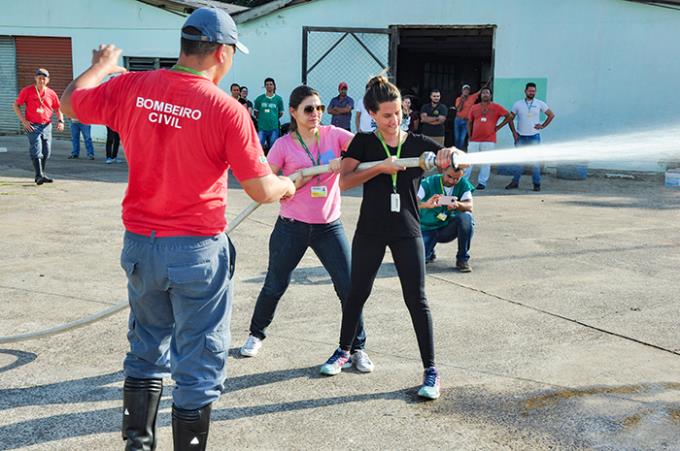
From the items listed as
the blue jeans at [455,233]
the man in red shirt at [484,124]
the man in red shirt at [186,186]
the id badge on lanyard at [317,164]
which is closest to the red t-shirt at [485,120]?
the man in red shirt at [484,124]

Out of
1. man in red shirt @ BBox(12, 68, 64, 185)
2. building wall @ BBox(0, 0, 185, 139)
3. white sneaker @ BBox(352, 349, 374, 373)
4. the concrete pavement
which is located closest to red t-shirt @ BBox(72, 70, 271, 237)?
the concrete pavement

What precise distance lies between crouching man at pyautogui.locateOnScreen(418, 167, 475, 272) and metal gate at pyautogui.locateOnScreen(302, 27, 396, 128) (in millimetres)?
10825

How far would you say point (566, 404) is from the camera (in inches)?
166

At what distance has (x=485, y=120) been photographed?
46.9 ft

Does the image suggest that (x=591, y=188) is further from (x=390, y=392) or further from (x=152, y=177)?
(x=152, y=177)

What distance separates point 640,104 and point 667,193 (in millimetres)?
3744

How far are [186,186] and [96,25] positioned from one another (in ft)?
66.5

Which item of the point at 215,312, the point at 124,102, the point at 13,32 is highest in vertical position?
the point at 13,32

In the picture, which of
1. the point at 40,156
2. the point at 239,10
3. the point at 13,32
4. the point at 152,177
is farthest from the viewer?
the point at 13,32

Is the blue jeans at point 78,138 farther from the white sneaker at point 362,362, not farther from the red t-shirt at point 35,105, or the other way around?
the white sneaker at point 362,362

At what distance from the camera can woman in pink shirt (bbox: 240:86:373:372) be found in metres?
4.81

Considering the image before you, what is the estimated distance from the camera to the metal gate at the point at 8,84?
22.3 meters

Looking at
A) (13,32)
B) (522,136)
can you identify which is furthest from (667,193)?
(13,32)

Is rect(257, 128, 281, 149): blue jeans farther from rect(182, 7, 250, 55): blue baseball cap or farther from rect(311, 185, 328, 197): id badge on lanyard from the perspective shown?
rect(182, 7, 250, 55): blue baseball cap
